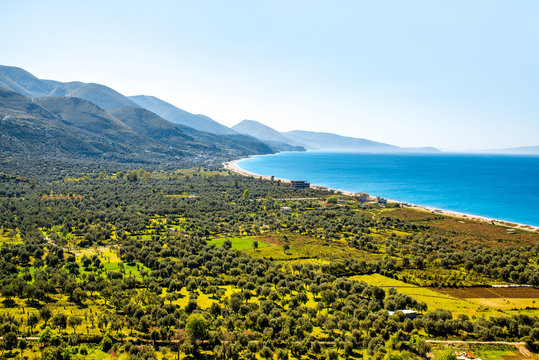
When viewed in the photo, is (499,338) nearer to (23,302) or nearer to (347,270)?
(347,270)

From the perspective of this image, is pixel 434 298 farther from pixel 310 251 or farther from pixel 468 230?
pixel 468 230

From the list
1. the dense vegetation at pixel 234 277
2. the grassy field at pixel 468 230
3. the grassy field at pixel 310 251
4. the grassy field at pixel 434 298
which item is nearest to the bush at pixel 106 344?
the dense vegetation at pixel 234 277

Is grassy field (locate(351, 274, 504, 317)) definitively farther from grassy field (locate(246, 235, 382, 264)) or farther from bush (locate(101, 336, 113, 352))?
bush (locate(101, 336, 113, 352))

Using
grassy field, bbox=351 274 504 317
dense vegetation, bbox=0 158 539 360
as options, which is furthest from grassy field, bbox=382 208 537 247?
grassy field, bbox=351 274 504 317

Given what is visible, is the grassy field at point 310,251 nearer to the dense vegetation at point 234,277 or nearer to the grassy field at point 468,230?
the dense vegetation at point 234,277

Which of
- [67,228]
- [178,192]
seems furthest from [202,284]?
[178,192]
